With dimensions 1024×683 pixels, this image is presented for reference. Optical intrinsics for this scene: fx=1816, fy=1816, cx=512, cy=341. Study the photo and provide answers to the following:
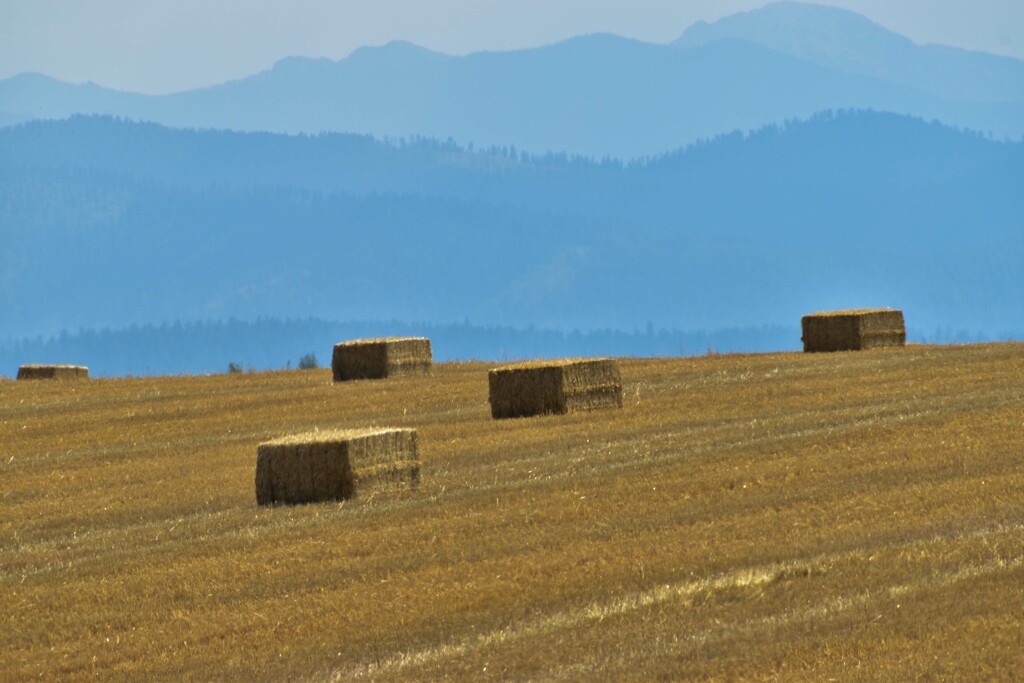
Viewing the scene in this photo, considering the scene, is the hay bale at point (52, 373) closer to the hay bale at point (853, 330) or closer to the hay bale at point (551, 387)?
the hay bale at point (853, 330)

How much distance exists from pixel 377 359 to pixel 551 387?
30.7 ft

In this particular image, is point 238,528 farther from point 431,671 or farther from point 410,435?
point 431,671

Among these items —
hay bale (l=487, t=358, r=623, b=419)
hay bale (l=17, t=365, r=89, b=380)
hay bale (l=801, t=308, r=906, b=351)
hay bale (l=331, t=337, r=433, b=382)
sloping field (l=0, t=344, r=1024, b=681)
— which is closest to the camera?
sloping field (l=0, t=344, r=1024, b=681)

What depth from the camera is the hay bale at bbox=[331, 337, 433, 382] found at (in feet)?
115

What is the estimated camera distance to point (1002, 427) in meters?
20.9

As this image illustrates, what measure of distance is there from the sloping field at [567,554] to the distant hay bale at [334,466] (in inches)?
12.9

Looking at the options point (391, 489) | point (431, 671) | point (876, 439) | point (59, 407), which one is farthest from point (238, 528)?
point (59, 407)

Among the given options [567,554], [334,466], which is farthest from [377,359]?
[567,554]

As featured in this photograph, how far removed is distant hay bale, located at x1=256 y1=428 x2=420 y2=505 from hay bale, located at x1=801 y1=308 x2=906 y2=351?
1779 cm

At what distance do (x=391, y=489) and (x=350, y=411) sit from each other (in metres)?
9.86

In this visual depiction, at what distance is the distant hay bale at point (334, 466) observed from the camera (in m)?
19.0

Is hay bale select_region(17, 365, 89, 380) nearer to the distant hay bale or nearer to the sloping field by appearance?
the sloping field

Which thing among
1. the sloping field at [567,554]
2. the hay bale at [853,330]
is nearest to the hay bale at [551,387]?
the sloping field at [567,554]

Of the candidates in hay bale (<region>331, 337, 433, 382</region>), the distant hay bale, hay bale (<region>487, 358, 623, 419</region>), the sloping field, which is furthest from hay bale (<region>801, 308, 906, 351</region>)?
the distant hay bale
